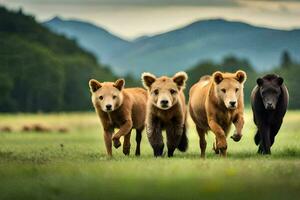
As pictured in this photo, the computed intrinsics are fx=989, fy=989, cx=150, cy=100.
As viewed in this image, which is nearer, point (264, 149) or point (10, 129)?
point (264, 149)

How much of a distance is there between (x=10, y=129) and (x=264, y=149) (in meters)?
21.2

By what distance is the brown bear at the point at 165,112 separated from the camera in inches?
693

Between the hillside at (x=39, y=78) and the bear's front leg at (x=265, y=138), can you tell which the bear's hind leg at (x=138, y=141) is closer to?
the bear's front leg at (x=265, y=138)

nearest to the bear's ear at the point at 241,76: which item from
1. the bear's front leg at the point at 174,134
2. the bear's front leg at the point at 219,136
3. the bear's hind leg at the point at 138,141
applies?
the bear's front leg at the point at 219,136

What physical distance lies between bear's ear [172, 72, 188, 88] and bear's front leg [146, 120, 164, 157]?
30.8 inches

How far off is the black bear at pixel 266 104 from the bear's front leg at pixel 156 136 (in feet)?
7.30

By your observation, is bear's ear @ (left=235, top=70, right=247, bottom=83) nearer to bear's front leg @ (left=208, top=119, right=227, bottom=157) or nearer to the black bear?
bear's front leg @ (left=208, top=119, right=227, bottom=157)

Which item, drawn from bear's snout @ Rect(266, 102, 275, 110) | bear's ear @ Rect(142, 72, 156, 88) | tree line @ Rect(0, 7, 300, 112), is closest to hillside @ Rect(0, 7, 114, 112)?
tree line @ Rect(0, 7, 300, 112)

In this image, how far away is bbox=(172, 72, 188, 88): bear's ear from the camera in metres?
17.7

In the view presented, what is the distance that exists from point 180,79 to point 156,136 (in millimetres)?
1120

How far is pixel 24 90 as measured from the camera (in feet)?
305

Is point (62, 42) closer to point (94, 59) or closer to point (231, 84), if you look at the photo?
point (94, 59)

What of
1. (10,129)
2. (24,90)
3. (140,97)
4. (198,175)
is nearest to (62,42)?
(24,90)

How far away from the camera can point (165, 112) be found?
17750mm
